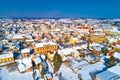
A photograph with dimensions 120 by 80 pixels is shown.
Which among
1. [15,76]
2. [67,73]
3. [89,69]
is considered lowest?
[15,76]

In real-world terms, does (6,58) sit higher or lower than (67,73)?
higher

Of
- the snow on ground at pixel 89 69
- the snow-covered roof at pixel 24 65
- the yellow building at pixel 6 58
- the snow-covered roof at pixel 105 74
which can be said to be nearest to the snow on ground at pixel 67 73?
the snow on ground at pixel 89 69

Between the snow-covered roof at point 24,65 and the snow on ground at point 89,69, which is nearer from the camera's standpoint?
the snow on ground at point 89,69

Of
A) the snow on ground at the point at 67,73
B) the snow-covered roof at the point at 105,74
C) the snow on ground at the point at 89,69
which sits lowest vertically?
the snow on ground at the point at 67,73

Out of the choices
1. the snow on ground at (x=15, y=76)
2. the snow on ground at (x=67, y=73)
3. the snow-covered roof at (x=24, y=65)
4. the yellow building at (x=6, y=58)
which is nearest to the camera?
the snow on ground at (x=67, y=73)

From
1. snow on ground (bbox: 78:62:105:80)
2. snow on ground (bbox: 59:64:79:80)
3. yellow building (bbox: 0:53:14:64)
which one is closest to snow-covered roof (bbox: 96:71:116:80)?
snow on ground (bbox: 78:62:105:80)

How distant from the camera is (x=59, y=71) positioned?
19531 millimetres

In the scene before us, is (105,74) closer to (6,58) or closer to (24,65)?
(24,65)

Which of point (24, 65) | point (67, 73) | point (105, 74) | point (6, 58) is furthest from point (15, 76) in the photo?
point (105, 74)

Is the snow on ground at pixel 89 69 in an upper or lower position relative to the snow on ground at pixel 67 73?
upper

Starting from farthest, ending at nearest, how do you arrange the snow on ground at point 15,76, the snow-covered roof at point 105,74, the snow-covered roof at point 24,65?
1. the snow-covered roof at point 24,65
2. the snow on ground at point 15,76
3. the snow-covered roof at point 105,74

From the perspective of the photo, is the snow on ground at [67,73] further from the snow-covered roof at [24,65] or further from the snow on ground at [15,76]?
the snow-covered roof at [24,65]

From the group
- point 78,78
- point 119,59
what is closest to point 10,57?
point 78,78

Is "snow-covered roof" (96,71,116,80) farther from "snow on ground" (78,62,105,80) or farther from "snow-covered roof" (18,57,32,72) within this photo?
"snow-covered roof" (18,57,32,72)
